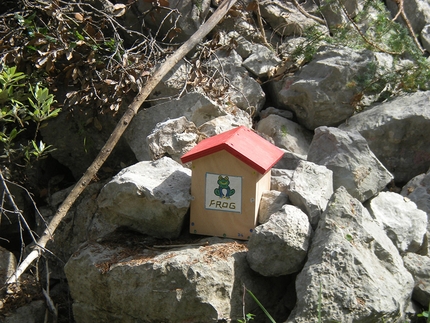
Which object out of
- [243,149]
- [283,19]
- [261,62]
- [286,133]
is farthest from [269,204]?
[283,19]

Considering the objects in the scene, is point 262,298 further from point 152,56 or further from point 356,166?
point 152,56

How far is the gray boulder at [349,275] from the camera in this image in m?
3.43

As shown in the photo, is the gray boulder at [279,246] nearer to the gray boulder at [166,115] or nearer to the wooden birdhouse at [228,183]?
the wooden birdhouse at [228,183]

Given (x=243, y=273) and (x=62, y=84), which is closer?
(x=243, y=273)

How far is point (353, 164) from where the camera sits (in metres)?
4.54

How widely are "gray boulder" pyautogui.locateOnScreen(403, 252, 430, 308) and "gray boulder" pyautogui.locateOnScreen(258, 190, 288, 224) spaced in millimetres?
973

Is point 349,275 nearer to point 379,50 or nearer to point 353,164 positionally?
point 353,164

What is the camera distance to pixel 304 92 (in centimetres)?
571

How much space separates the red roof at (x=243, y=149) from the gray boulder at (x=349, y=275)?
53 centimetres

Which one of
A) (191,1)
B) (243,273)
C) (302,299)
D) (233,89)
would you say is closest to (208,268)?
(243,273)

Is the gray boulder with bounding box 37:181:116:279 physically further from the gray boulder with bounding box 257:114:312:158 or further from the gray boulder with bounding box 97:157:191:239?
the gray boulder with bounding box 257:114:312:158

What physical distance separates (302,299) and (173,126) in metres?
1.85

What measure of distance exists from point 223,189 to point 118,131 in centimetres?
119

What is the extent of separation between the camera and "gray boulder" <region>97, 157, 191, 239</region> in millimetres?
4098
